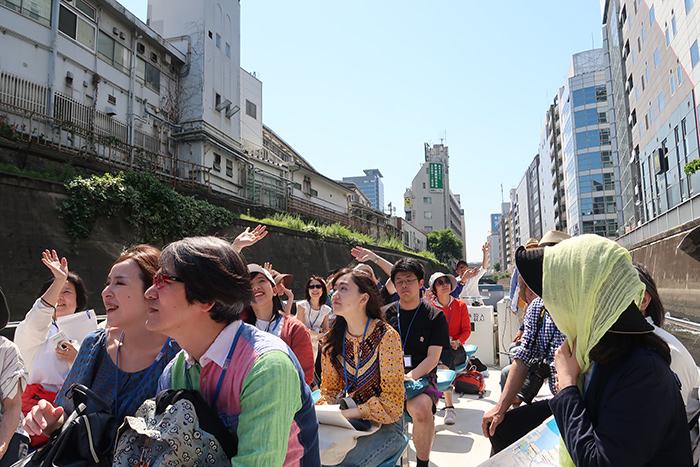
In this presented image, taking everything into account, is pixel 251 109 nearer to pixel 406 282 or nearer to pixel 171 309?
pixel 406 282

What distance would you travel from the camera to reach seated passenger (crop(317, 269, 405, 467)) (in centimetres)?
238

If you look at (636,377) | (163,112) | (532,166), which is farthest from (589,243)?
(532,166)

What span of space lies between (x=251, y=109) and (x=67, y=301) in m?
24.0

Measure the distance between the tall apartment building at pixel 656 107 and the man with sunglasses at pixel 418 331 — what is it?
50.2ft

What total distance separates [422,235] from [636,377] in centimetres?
5730

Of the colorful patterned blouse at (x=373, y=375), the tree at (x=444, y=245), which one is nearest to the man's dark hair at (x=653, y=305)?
the colorful patterned blouse at (x=373, y=375)

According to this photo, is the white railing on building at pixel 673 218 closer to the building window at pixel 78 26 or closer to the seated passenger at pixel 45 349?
the seated passenger at pixel 45 349

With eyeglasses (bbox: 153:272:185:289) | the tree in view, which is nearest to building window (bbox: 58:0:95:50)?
eyeglasses (bbox: 153:272:185:289)

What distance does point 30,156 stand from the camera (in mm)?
10484

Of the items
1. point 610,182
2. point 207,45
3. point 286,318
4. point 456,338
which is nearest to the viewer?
point 286,318

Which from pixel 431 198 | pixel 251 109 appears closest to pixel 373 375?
→ pixel 251 109

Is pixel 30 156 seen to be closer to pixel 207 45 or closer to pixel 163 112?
pixel 163 112

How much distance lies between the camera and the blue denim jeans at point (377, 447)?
2.25 metres

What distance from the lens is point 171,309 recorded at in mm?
1465
